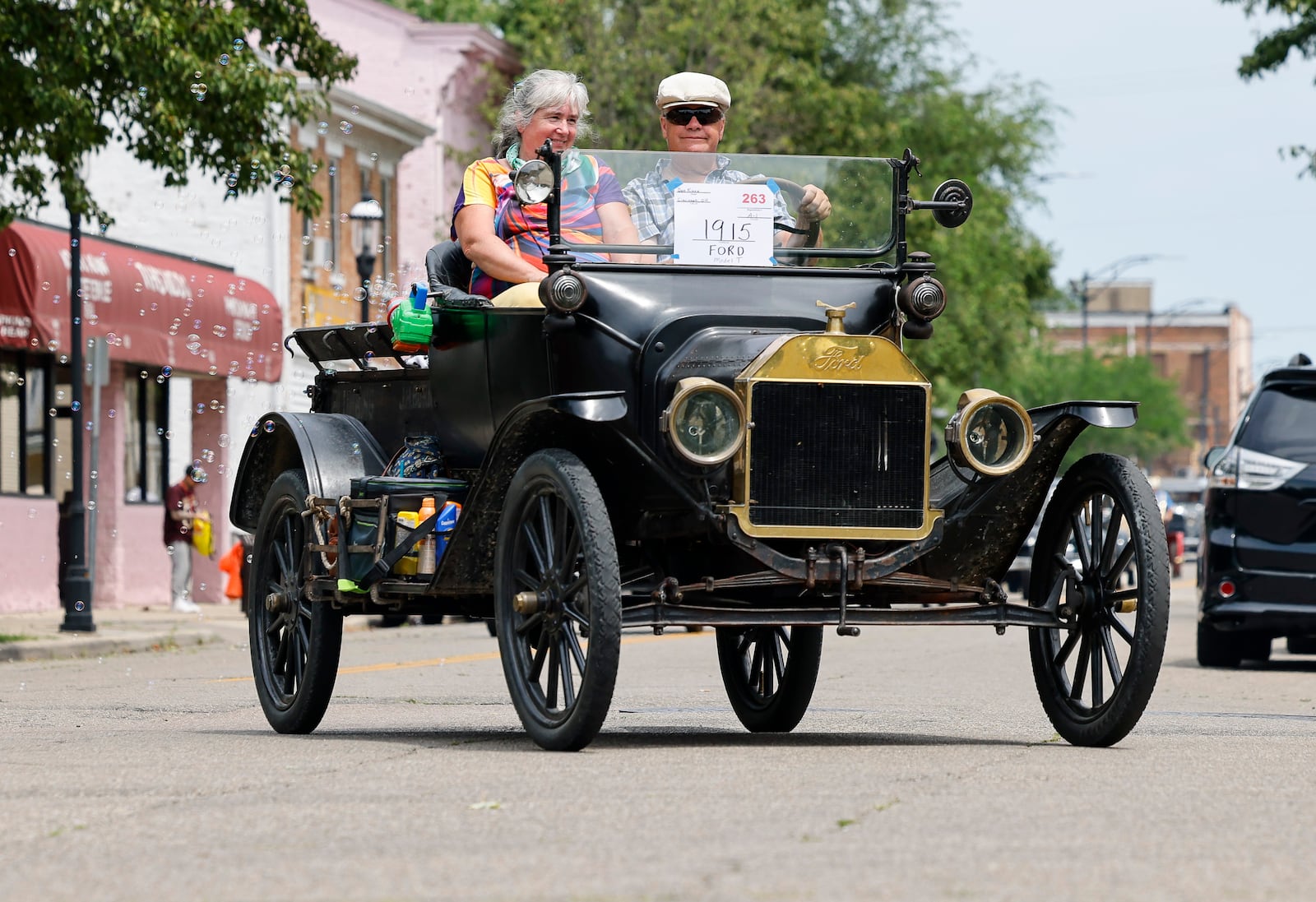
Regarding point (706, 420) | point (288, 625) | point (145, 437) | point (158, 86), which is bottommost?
point (288, 625)

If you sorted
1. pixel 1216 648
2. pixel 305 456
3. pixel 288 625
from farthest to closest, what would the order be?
pixel 1216 648, pixel 288 625, pixel 305 456

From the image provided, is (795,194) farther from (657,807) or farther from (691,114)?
(657,807)

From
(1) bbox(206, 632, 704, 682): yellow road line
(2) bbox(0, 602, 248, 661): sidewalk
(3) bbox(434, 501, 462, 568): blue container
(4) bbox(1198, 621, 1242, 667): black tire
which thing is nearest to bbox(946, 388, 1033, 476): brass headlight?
(3) bbox(434, 501, 462, 568): blue container

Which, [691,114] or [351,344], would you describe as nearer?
[691,114]

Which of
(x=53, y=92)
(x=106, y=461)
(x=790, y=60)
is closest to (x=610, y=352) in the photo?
(x=53, y=92)

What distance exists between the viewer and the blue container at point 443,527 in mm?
8750

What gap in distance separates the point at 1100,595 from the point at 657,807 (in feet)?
7.90

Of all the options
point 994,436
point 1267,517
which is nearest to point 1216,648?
point 1267,517

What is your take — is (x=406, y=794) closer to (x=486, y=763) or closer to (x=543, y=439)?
(x=486, y=763)

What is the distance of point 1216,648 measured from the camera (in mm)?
16719

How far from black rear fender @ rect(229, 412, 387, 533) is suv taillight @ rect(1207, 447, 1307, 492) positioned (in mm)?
7778

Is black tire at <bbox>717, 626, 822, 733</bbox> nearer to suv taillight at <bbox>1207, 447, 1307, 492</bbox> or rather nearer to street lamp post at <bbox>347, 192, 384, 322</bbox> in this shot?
suv taillight at <bbox>1207, 447, 1307, 492</bbox>

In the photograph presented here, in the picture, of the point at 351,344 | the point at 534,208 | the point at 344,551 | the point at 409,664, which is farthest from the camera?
the point at 409,664

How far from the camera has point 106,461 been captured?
99.1 ft
